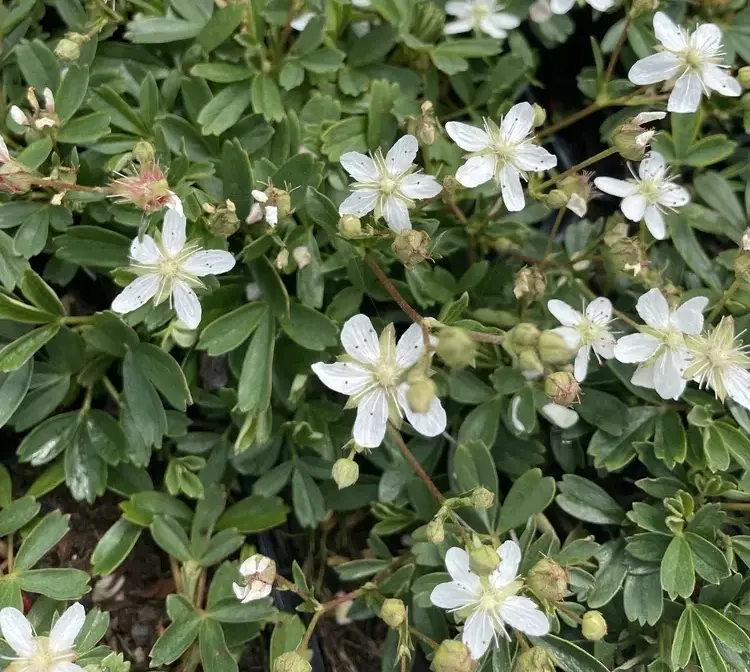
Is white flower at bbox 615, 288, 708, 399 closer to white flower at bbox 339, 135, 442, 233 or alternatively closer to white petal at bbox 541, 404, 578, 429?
white petal at bbox 541, 404, 578, 429

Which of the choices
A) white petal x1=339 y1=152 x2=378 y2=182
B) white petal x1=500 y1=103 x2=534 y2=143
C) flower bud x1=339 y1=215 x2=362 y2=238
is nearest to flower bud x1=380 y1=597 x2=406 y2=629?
flower bud x1=339 y1=215 x2=362 y2=238

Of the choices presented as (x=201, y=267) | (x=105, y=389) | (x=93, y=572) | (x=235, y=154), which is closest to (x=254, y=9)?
(x=235, y=154)

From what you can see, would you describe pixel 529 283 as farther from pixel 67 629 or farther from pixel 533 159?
pixel 67 629

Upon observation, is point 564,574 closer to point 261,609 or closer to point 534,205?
point 261,609

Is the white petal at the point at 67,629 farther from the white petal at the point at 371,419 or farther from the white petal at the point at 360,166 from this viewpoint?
the white petal at the point at 360,166

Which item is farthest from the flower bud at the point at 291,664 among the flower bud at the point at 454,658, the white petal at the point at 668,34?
the white petal at the point at 668,34
